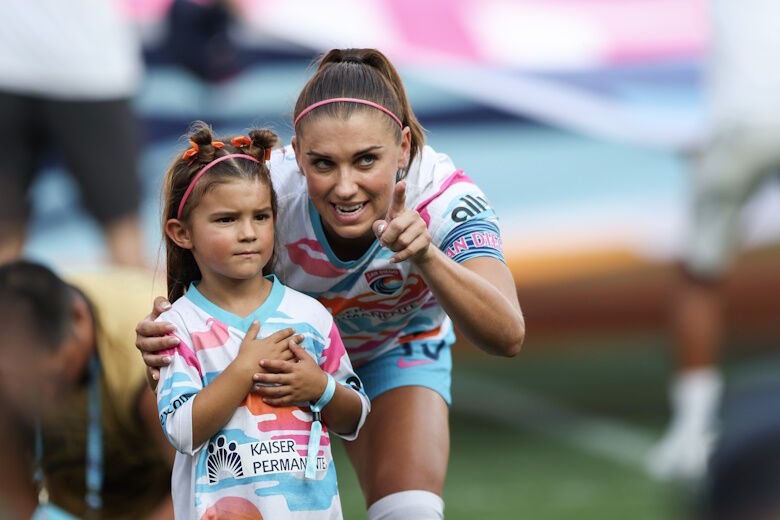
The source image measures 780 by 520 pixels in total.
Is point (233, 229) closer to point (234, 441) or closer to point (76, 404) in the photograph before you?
point (234, 441)

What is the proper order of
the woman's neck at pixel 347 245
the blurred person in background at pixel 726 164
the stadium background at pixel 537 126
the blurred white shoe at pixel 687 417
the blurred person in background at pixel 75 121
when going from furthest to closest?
the stadium background at pixel 537 126
the blurred person in background at pixel 726 164
the blurred white shoe at pixel 687 417
the blurred person in background at pixel 75 121
the woman's neck at pixel 347 245

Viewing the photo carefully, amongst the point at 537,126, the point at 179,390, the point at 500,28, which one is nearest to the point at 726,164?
the point at 537,126

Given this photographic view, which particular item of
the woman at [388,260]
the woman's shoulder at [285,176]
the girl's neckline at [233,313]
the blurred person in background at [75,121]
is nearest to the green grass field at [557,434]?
the blurred person in background at [75,121]

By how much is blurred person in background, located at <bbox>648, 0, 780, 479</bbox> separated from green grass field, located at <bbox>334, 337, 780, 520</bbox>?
0.97ft

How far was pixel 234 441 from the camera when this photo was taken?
249 centimetres

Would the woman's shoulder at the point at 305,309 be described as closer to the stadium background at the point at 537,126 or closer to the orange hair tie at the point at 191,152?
the orange hair tie at the point at 191,152

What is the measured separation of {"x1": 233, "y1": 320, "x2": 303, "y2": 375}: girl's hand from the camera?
250cm

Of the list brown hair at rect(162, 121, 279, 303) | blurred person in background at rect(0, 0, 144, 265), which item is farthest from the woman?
blurred person in background at rect(0, 0, 144, 265)

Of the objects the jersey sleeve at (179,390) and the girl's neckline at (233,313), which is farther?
the girl's neckline at (233,313)

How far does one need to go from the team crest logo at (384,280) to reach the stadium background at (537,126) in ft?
13.1

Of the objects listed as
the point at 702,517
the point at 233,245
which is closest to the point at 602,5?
the point at 233,245

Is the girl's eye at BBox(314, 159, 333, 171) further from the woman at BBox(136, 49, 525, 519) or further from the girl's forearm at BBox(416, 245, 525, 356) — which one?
the girl's forearm at BBox(416, 245, 525, 356)

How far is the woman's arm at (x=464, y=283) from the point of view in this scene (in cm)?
254

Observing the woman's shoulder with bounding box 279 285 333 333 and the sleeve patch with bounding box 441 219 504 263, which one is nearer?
the woman's shoulder with bounding box 279 285 333 333
